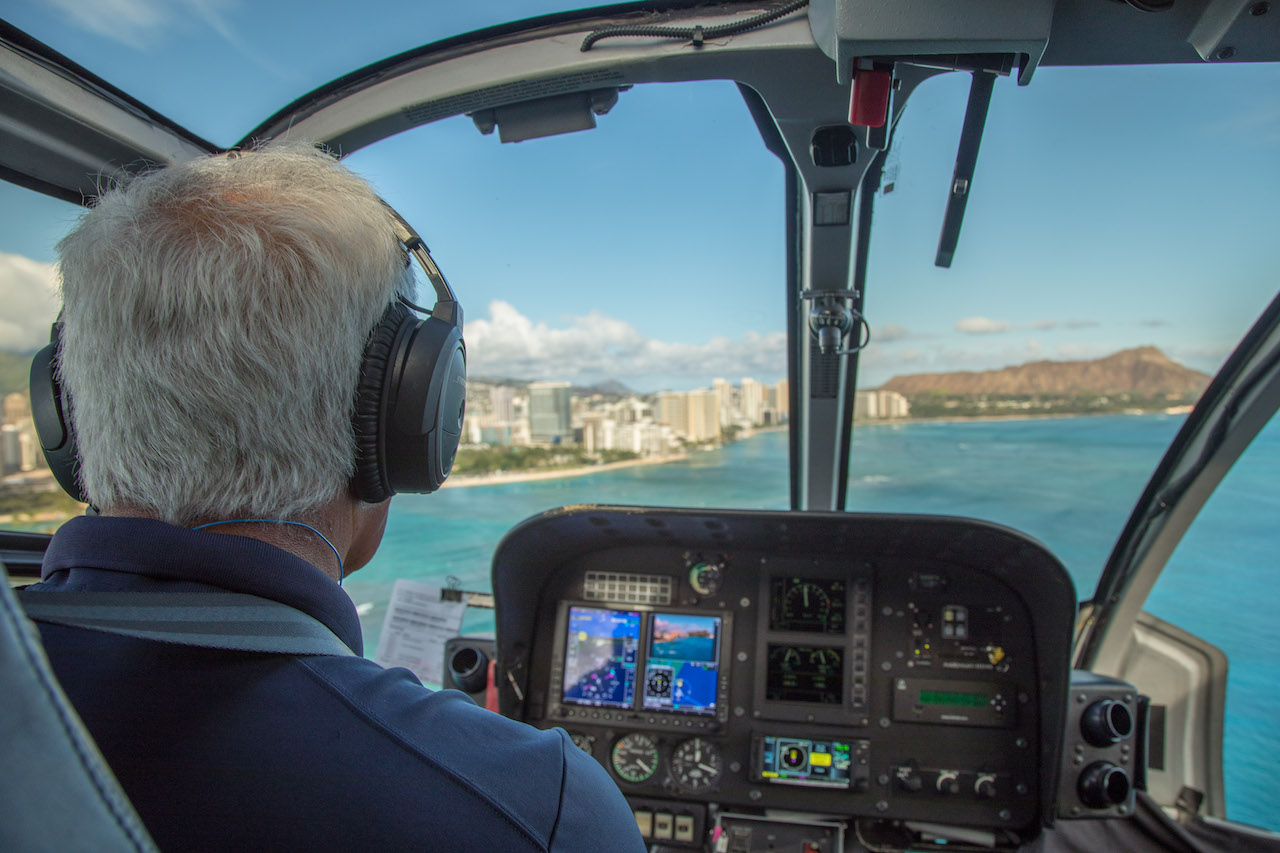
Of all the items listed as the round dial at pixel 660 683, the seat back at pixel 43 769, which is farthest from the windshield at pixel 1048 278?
the seat back at pixel 43 769

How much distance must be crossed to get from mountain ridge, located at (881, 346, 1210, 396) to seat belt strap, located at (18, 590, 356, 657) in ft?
7.29

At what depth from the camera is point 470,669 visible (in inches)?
87.3

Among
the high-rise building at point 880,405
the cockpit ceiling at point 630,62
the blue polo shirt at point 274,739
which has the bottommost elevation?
the blue polo shirt at point 274,739

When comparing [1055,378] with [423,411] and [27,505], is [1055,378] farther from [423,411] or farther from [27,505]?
[27,505]

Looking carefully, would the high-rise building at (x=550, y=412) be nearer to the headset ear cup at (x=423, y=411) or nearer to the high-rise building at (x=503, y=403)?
the high-rise building at (x=503, y=403)

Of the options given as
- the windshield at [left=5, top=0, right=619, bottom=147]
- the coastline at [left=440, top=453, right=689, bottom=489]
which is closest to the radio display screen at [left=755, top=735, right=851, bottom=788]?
the coastline at [left=440, top=453, right=689, bottom=489]

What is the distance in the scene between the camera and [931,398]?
8.42 ft

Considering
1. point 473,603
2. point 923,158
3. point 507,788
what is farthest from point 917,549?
point 507,788

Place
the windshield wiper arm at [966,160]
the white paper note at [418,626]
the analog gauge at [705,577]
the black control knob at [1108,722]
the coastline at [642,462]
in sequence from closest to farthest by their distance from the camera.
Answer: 1. the windshield wiper arm at [966,160]
2. the black control knob at [1108,722]
3. the analog gauge at [705,577]
4. the white paper note at [418,626]
5. the coastline at [642,462]

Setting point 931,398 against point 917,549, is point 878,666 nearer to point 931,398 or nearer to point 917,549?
point 917,549

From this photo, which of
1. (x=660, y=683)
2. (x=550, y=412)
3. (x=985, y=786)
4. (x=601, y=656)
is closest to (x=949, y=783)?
(x=985, y=786)

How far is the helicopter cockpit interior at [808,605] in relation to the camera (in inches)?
59.8

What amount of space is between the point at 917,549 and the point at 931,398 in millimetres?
717

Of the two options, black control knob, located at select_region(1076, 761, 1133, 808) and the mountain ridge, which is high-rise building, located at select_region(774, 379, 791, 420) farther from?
black control knob, located at select_region(1076, 761, 1133, 808)
